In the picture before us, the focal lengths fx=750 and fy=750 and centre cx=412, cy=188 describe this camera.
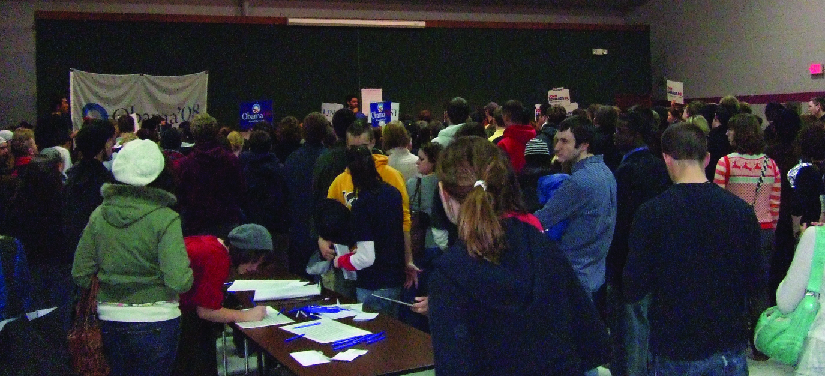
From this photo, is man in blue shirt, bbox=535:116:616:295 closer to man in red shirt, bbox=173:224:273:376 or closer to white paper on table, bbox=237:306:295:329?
white paper on table, bbox=237:306:295:329

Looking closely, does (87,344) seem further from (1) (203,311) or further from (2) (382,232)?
(2) (382,232)

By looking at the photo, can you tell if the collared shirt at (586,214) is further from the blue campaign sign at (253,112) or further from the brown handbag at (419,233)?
the blue campaign sign at (253,112)

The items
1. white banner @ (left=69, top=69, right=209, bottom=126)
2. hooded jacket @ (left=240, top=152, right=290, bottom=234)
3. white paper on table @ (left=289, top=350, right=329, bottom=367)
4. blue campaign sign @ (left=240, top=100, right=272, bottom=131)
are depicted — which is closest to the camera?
white paper on table @ (left=289, top=350, right=329, bottom=367)

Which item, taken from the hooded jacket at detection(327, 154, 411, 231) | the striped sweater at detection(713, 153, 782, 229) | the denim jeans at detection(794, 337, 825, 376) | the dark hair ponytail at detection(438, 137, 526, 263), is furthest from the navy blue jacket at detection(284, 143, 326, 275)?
the dark hair ponytail at detection(438, 137, 526, 263)

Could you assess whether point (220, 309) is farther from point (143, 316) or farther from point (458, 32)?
point (458, 32)

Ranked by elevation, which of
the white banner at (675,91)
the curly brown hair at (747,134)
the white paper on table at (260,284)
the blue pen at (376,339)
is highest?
the white banner at (675,91)

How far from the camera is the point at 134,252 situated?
2990 millimetres

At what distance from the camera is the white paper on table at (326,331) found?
3047mm

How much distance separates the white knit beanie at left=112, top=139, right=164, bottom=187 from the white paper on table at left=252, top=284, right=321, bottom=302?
3.21 feet

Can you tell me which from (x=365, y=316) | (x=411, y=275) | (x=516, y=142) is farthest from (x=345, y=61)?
(x=365, y=316)

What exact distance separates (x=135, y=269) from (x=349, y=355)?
37.2 inches

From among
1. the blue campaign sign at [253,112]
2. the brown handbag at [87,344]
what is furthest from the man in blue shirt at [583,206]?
the blue campaign sign at [253,112]

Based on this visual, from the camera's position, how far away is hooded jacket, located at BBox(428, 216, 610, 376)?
1654 millimetres

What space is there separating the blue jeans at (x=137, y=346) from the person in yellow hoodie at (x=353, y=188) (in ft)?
3.52
